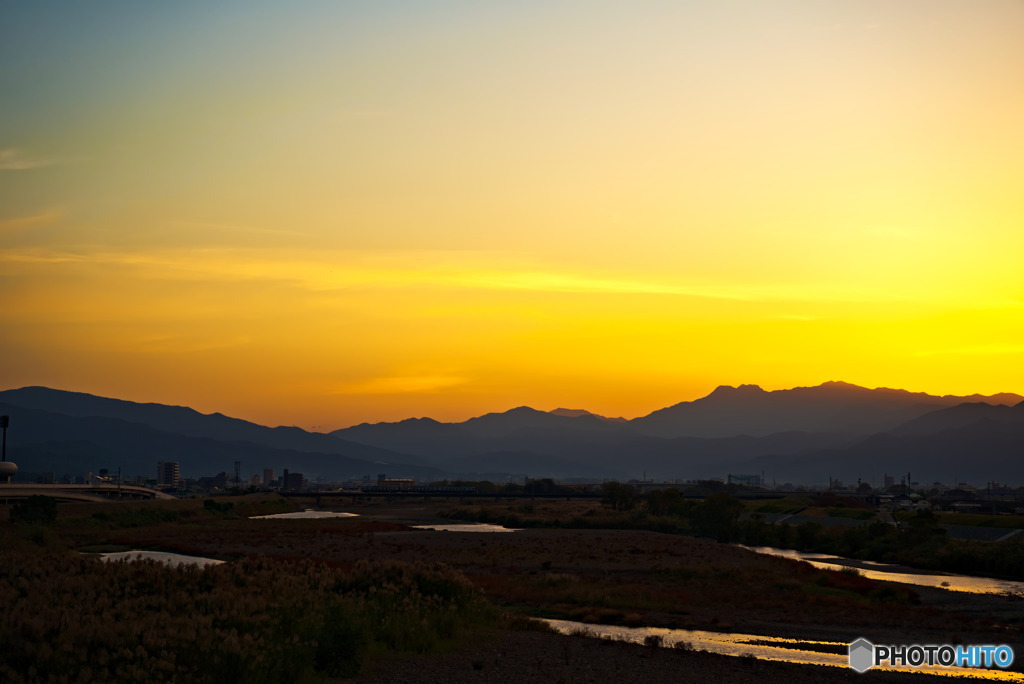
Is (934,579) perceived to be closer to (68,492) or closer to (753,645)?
(753,645)

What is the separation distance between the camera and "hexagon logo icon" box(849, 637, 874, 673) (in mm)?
30461

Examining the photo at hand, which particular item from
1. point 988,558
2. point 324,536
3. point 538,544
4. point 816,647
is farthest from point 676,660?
point 324,536

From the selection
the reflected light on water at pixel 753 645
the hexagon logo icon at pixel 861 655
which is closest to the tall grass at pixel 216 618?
the reflected light on water at pixel 753 645

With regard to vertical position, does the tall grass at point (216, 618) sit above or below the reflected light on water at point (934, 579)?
above

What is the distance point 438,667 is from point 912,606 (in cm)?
3137

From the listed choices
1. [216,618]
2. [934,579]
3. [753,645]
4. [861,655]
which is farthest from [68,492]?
[861,655]

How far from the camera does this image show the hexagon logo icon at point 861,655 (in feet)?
99.9

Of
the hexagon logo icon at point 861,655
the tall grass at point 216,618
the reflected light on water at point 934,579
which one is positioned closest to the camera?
the tall grass at point 216,618

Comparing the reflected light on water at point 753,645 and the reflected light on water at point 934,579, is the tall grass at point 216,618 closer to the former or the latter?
the reflected light on water at point 753,645

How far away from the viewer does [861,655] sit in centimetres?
3275

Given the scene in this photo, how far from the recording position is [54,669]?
19219mm

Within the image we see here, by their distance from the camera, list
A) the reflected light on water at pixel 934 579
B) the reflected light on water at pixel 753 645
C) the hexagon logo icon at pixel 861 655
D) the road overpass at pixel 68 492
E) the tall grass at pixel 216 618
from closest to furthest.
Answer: the tall grass at pixel 216 618 < the reflected light on water at pixel 753 645 < the hexagon logo icon at pixel 861 655 < the reflected light on water at pixel 934 579 < the road overpass at pixel 68 492

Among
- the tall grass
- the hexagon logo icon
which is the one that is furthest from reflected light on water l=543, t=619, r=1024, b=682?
the tall grass

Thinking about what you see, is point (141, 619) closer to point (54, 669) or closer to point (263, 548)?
point (54, 669)
